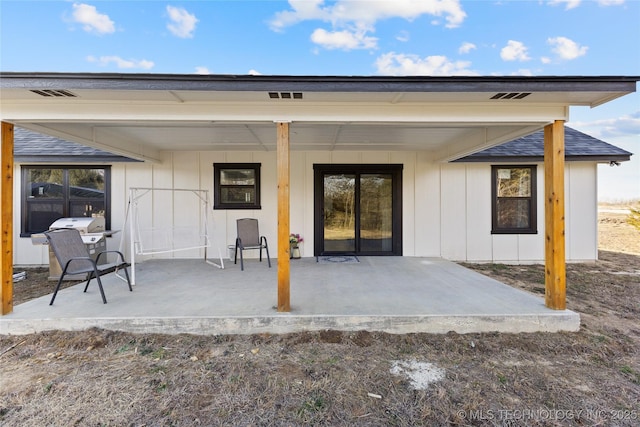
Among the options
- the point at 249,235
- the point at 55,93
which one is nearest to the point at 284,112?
the point at 55,93

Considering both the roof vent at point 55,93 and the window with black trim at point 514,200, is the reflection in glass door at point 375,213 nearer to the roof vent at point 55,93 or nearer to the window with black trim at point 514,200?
the window with black trim at point 514,200

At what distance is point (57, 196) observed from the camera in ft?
19.5

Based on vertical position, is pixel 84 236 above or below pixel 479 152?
below

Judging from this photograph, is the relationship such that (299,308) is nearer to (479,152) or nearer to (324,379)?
(324,379)

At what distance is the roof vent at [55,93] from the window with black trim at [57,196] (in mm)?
3521

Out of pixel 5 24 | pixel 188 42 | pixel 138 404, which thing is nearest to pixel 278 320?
pixel 138 404

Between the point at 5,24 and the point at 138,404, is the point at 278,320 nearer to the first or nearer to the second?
the point at 138,404

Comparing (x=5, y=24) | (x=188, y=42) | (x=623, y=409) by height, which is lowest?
(x=623, y=409)

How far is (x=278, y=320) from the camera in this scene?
2.92 meters

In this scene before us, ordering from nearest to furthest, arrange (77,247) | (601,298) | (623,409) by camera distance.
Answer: (623,409) → (77,247) → (601,298)

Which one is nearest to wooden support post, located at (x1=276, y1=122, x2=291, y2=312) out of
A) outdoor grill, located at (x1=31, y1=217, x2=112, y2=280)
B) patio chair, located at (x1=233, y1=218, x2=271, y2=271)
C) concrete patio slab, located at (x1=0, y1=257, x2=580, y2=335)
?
concrete patio slab, located at (x1=0, y1=257, x2=580, y2=335)

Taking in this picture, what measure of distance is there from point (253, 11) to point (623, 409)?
12.6 m

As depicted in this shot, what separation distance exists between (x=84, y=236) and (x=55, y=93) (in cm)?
303

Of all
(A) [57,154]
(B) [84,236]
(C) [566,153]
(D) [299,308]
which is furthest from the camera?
(C) [566,153]
